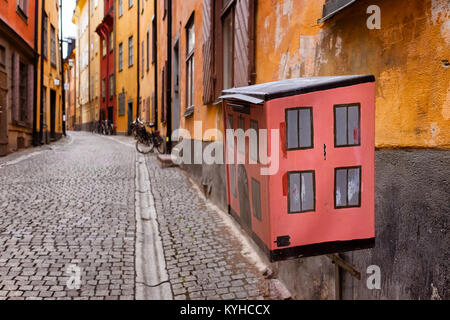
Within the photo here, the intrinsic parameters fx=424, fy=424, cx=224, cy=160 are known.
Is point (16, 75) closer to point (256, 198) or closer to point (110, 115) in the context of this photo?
point (256, 198)

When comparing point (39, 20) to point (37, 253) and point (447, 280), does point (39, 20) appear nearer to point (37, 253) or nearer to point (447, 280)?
point (37, 253)

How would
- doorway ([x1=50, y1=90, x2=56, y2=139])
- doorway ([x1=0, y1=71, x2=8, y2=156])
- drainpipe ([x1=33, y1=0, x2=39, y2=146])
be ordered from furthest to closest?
doorway ([x1=50, y1=90, x2=56, y2=139])
drainpipe ([x1=33, y1=0, x2=39, y2=146])
doorway ([x1=0, y1=71, x2=8, y2=156])

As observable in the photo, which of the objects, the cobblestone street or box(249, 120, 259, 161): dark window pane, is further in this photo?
the cobblestone street

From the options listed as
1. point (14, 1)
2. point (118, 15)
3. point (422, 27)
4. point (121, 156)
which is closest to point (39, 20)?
point (14, 1)

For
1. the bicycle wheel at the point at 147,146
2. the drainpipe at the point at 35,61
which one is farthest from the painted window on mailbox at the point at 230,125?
the drainpipe at the point at 35,61

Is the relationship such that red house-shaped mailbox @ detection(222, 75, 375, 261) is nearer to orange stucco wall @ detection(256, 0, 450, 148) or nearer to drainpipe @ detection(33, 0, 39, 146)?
orange stucco wall @ detection(256, 0, 450, 148)

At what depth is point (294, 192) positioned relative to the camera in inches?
77.9

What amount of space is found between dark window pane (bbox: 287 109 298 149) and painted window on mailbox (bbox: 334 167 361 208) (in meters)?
0.27

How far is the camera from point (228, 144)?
2.79 meters

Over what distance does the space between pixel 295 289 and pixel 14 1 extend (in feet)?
44.7

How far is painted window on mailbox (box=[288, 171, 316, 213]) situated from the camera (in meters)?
1.97

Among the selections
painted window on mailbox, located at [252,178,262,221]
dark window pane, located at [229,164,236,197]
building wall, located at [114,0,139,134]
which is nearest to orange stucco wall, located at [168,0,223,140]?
dark window pane, located at [229,164,236,197]
